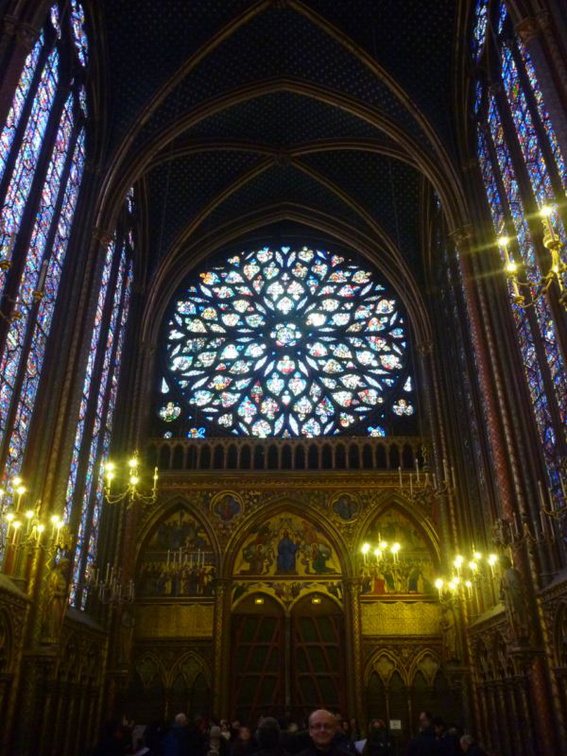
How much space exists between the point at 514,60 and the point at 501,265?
4.36m

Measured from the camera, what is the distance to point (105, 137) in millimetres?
17312

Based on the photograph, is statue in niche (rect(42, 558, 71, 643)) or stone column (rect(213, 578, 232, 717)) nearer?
statue in niche (rect(42, 558, 71, 643))

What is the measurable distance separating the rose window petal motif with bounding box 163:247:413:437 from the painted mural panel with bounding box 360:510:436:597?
3.35 meters

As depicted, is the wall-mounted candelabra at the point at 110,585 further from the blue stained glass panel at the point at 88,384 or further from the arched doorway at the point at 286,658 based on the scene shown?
the arched doorway at the point at 286,658

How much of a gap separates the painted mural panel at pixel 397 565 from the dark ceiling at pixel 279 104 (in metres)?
8.91

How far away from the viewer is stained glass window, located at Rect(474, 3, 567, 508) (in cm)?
1188

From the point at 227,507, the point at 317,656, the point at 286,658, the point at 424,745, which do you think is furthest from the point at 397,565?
the point at 424,745

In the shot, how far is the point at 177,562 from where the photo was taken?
18.7 metres

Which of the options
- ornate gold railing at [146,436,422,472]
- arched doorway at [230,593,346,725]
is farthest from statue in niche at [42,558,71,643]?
ornate gold railing at [146,436,422,472]

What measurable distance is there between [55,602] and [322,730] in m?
10.4

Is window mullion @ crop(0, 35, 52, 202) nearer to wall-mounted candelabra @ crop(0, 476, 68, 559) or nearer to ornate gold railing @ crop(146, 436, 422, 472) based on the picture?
wall-mounted candelabra @ crop(0, 476, 68, 559)

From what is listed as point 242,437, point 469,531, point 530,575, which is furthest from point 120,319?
point 530,575

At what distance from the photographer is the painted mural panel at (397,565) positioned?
723 inches

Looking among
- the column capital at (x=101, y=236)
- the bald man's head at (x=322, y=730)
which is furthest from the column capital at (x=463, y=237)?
the bald man's head at (x=322, y=730)
